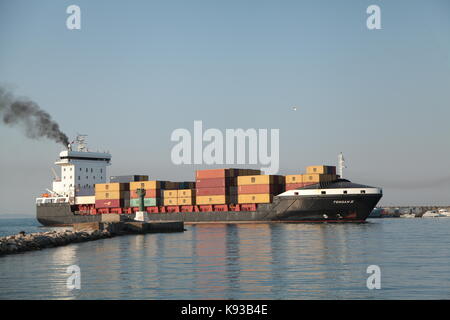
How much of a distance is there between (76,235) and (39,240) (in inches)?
272

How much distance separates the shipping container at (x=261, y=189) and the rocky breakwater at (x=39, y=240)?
93.8 ft

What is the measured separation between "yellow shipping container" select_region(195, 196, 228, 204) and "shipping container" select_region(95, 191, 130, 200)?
13.3 meters

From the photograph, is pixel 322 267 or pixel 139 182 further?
pixel 139 182

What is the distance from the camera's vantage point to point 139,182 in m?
90.6

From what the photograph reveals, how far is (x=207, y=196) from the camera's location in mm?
84938

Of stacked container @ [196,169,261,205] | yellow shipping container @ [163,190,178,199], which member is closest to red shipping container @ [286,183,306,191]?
stacked container @ [196,169,261,205]

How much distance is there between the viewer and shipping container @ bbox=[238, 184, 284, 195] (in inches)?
3142

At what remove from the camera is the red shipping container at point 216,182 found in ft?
274

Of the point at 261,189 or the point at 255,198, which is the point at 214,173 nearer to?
the point at 255,198

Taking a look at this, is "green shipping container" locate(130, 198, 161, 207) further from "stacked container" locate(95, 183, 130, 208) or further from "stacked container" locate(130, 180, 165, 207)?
"stacked container" locate(95, 183, 130, 208)

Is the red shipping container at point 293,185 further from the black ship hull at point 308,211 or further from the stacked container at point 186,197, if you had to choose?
the stacked container at point 186,197
